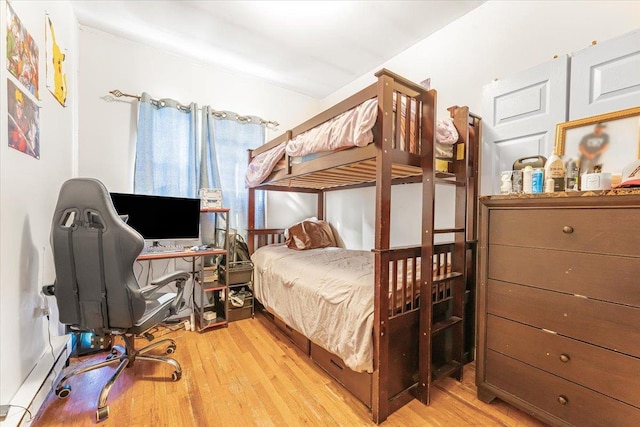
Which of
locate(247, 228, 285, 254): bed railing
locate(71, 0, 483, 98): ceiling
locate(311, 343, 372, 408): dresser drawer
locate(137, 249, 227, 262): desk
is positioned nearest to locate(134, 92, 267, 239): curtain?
locate(247, 228, 285, 254): bed railing

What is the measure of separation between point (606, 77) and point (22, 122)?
3.14 meters

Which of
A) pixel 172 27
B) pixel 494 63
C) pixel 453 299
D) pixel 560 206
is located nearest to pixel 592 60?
pixel 494 63

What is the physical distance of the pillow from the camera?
2980 millimetres

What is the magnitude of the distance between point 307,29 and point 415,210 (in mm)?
1917

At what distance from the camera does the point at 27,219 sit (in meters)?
1.44

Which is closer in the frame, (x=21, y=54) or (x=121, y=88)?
(x=21, y=54)

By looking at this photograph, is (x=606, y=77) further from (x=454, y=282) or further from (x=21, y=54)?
(x=21, y=54)

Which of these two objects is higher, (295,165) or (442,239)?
(295,165)

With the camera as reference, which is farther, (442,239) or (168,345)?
(442,239)

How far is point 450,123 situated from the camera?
188 centimetres

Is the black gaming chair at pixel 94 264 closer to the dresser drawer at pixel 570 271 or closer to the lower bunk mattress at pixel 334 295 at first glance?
the lower bunk mattress at pixel 334 295

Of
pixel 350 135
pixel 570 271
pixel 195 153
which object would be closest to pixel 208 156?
pixel 195 153

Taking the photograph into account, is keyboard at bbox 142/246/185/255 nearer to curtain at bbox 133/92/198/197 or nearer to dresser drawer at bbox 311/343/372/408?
curtain at bbox 133/92/198/197

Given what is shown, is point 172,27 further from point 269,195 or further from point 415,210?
point 415,210
